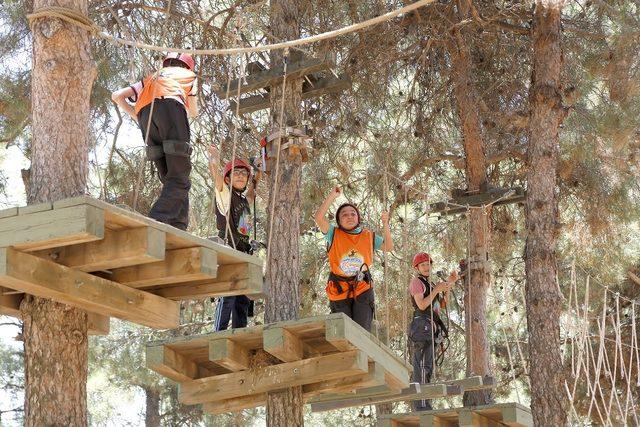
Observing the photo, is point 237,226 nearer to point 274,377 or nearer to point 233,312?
Result: point 233,312

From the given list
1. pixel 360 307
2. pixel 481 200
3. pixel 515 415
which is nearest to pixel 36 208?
pixel 360 307

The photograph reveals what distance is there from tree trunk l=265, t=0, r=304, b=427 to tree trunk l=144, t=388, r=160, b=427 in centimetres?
692

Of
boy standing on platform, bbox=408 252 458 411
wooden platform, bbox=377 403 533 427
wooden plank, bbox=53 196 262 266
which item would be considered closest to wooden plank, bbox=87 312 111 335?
wooden plank, bbox=53 196 262 266

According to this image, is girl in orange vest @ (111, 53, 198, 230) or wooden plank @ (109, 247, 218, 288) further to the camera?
girl in orange vest @ (111, 53, 198, 230)

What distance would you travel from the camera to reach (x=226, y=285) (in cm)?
499

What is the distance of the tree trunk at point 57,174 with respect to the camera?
463 cm

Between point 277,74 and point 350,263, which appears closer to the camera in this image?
point 350,263

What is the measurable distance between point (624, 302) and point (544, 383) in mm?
3966

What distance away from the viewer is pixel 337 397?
725cm

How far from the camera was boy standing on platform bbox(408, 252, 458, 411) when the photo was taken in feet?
24.8

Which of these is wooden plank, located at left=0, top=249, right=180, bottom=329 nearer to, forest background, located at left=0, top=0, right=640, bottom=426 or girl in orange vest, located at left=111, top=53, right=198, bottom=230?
girl in orange vest, located at left=111, top=53, right=198, bottom=230

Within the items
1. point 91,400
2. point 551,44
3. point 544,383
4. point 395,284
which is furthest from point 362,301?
point 91,400

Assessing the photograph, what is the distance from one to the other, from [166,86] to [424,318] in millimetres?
3053

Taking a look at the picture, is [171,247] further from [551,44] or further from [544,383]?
[551,44]
